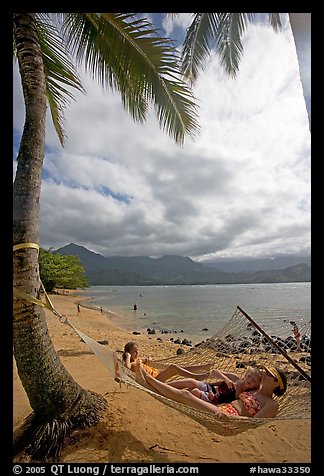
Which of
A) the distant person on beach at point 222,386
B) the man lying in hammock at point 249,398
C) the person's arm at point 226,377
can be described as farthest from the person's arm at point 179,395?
the person's arm at point 226,377

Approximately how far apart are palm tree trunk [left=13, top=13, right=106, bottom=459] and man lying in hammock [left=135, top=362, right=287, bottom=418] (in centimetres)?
36

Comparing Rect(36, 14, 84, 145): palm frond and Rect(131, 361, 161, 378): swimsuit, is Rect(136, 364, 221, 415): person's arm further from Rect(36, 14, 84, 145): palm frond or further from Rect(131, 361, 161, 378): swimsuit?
Rect(36, 14, 84, 145): palm frond

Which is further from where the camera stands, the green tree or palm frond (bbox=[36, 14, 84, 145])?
the green tree

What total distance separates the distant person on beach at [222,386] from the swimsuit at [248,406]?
0.06m

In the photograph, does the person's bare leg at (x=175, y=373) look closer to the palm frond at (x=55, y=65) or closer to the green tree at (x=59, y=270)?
Result: the palm frond at (x=55, y=65)

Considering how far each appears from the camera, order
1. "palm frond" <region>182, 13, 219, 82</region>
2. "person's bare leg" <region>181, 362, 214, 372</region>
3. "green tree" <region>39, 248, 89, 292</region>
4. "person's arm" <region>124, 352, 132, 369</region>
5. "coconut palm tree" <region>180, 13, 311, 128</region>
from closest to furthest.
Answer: "coconut palm tree" <region>180, 13, 311, 128</region> → "person's arm" <region>124, 352, 132, 369</region> → "person's bare leg" <region>181, 362, 214, 372</region> → "palm frond" <region>182, 13, 219, 82</region> → "green tree" <region>39, 248, 89, 292</region>

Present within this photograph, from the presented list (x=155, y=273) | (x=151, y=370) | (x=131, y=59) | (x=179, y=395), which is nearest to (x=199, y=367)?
(x=151, y=370)

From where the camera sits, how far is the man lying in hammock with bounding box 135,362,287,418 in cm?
135

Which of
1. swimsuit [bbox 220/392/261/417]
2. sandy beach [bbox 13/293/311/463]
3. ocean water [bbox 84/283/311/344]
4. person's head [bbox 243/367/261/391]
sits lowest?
ocean water [bbox 84/283/311/344]

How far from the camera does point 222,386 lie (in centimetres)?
156

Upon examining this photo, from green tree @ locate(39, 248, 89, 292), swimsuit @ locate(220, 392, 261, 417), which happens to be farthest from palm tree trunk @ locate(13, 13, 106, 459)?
green tree @ locate(39, 248, 89, 292)

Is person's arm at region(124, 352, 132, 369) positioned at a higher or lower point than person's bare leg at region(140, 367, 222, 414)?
higher

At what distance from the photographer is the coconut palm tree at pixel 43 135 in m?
1.32
